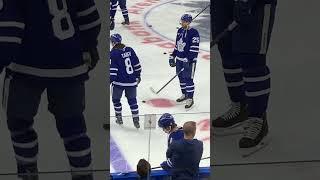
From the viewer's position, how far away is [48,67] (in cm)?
294

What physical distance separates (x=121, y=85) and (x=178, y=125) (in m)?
0.66

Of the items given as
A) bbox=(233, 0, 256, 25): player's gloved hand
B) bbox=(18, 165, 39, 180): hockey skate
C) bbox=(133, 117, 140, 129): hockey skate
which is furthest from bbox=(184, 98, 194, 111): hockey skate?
bbox=(18, 165, 39, 180): hockey skate

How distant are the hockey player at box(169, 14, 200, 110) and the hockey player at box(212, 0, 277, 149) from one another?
44cm

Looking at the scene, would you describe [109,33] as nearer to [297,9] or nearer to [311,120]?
[297,9]

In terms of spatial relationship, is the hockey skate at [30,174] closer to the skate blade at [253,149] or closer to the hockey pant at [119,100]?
the hockey pant at [119,100]

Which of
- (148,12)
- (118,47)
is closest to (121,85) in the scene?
(118,47)

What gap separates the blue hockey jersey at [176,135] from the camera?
336 cm

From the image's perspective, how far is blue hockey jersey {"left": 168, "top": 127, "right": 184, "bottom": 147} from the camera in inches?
132

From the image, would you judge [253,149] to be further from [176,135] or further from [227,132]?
[176,135]

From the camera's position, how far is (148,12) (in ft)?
24.1

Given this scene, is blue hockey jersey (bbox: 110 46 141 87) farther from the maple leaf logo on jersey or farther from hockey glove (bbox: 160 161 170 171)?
hockey glove (bbox: 160 161 170 171)

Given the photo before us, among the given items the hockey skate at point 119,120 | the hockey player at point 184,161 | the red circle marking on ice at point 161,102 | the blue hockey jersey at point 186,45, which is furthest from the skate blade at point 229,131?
the red circle marking on ice at point 161,102

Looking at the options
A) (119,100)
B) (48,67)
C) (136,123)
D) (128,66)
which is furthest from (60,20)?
(128,66)

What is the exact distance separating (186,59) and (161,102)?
47 centimetres
